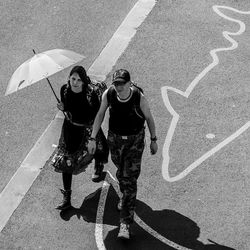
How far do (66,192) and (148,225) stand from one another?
1234 millimetres

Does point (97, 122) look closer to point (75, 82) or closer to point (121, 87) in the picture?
point (75, 82)

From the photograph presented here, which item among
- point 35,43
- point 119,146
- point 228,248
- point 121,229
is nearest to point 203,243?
point 228,248

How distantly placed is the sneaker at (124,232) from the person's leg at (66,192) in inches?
38.0

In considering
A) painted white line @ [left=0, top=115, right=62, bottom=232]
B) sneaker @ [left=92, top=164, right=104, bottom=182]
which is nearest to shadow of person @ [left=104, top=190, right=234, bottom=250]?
sneaker @ [left=92, top=164, right=104, bottom=182]

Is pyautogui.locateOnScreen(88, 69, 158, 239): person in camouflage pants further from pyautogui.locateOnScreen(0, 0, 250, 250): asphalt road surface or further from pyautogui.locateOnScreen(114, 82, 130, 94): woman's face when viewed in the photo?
pyautogui.locateOnScreen(0, 0, 250, 250): asphalt road surface

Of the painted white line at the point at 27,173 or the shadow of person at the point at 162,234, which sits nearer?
the shadow of person at the point at 162,234

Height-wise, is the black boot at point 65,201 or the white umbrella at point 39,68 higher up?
the white umbrella at point 39,68

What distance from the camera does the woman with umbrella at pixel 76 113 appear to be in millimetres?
9148

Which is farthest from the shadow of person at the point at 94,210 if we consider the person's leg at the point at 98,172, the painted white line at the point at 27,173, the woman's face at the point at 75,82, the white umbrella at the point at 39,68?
the white umbrella at the point at 39,68

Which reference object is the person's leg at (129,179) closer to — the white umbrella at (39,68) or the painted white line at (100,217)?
the painted white line at (100,217)

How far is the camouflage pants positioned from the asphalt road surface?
41 centimetres

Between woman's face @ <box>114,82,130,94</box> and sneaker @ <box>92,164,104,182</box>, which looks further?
sneaker @ <box>92,164,104,182</box>

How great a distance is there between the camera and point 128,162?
9.04 metres

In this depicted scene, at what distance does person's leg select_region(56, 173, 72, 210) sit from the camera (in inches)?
382
